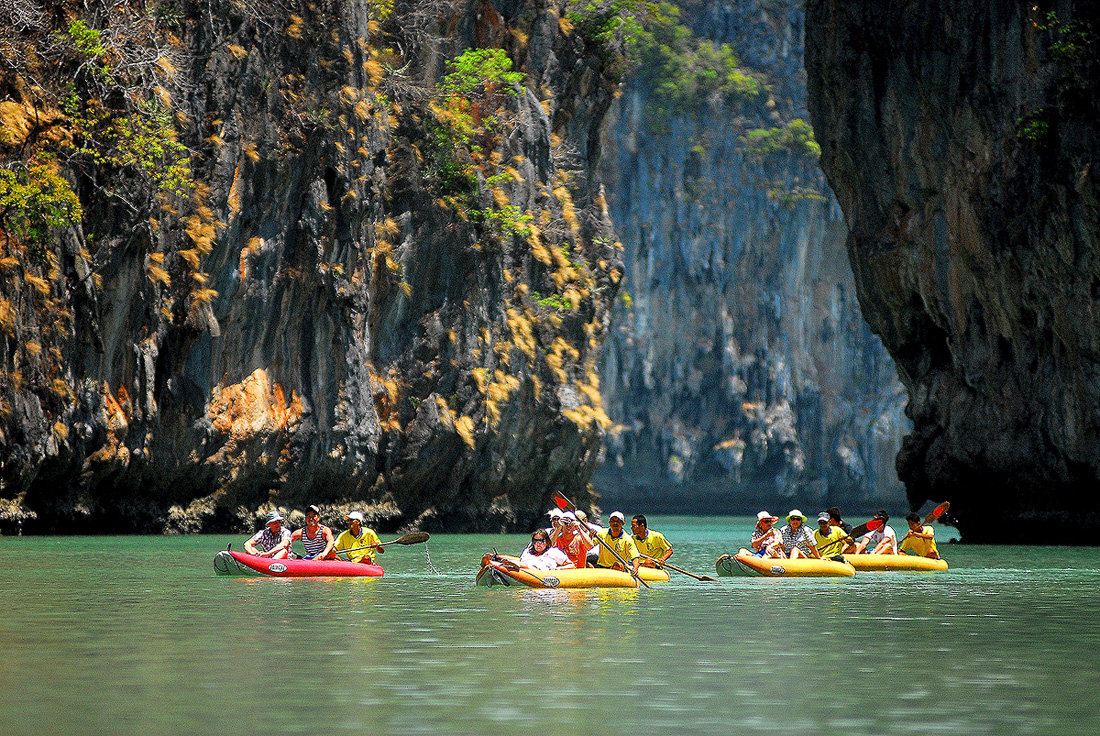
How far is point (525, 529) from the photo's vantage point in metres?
51.7

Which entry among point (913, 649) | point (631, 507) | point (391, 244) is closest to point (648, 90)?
point (631, 507)

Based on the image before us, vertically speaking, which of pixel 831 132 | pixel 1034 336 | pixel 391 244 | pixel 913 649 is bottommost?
pixel 913 649

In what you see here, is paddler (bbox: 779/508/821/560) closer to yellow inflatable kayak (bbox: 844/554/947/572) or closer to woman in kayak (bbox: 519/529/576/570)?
yellow inflatable kayak (bbox: 844/554/947/572)

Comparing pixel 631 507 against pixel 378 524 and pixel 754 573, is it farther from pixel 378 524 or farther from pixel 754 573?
pixel 754 573

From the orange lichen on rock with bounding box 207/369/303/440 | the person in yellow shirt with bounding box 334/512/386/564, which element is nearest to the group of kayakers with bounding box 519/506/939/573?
the person in yellow shirt with bounding box 334/512/386/564

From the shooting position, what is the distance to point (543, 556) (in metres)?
20.8

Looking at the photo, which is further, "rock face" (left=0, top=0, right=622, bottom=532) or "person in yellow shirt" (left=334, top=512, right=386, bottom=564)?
"rock face" (left=0, top=0, right=622, bottom=532)

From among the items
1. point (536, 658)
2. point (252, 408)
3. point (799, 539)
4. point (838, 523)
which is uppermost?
point (252, 408)

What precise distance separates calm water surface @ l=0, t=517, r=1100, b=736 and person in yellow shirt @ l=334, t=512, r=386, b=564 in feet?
5.81

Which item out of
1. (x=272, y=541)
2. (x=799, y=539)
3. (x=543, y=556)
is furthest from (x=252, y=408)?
(x=543, y=556)

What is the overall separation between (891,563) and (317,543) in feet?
Result: 35.5

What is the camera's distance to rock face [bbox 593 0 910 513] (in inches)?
3516

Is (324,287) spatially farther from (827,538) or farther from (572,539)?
(572,539)

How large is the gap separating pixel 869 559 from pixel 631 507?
219ft
